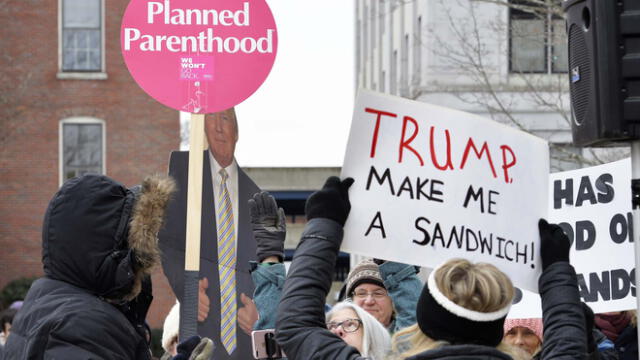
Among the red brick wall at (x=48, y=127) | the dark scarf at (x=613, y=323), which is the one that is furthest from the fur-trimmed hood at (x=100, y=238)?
the red brick wall at (x=48, y=127)

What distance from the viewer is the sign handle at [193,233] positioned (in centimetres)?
621

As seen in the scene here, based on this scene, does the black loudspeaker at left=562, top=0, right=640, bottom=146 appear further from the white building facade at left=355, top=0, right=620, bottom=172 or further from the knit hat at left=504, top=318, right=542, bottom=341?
the white building facade at left=355, top=0, right=620, bottom=172

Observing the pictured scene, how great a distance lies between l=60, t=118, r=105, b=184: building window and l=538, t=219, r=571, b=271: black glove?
31217 mm

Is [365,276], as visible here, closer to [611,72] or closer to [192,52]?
[192,52]

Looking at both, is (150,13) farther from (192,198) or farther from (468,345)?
(468,345)

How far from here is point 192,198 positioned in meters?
6.35

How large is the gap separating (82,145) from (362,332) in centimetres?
3053

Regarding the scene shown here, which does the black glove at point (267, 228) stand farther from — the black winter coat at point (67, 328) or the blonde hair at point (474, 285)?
the blonde hair at point (474, 285)

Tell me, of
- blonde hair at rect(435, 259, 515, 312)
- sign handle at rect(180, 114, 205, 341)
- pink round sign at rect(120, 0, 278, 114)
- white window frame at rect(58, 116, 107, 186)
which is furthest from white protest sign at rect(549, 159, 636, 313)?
white window frame at rect(58, 116, 107, 186)

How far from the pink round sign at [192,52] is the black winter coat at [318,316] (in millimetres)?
2757

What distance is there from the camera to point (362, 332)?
5121 millimetres

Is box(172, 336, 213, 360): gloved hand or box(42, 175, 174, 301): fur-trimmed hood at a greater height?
box(42, 175, 174, 301): fur-trimmed hood

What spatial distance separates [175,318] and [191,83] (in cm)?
129

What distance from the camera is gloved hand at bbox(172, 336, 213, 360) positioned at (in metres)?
4.30
